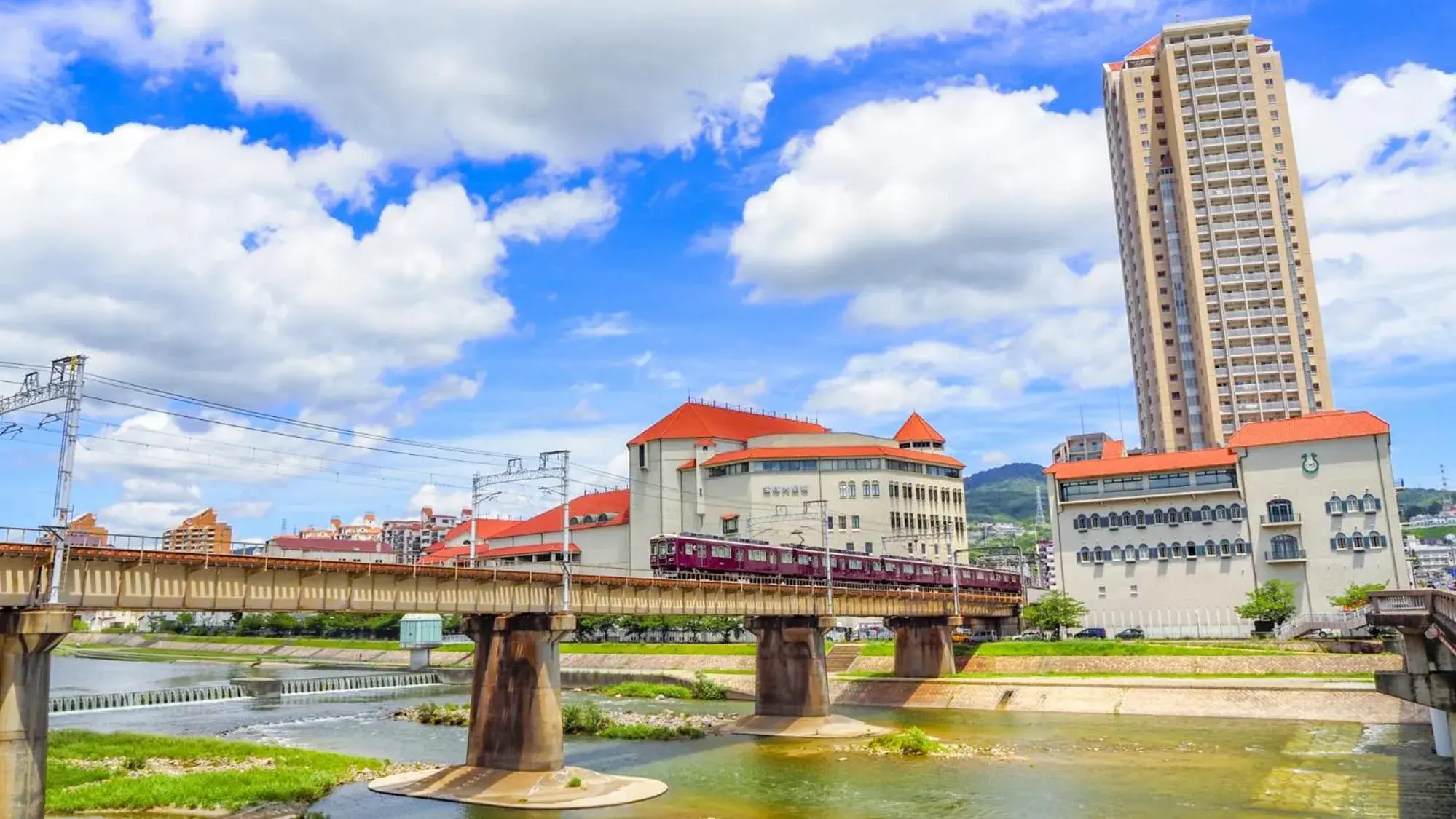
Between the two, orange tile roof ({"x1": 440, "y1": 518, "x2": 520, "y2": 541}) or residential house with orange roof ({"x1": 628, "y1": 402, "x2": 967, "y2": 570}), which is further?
orange tile roof ({"x1": 440, "y1": 518, "x2": 520, "y2": 541})

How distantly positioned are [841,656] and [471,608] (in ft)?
184

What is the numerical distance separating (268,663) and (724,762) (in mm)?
111440

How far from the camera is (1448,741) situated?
41.7 m

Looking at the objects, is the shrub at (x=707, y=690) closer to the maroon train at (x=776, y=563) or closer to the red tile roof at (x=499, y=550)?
the maroon train at (x=776, y=563)

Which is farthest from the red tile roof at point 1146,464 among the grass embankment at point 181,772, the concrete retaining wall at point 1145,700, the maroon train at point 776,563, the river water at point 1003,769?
the grass embankment at point 181,772

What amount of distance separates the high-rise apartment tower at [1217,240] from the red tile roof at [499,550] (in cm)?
9357

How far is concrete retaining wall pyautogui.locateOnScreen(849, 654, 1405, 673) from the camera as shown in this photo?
6569cm

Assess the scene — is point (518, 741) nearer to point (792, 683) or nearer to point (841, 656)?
point (792, 683)

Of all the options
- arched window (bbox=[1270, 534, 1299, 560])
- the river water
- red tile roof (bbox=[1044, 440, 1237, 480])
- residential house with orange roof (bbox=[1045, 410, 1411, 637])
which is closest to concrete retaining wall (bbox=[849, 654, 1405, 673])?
the river water

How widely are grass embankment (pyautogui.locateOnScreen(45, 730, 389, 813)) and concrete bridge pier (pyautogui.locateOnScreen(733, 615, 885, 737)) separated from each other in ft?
80.1

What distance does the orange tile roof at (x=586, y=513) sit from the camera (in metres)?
139

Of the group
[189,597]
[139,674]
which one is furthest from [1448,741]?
[139,674]

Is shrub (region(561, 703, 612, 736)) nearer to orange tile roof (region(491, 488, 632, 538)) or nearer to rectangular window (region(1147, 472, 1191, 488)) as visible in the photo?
rectangular window (region(1147, 472, 1191, 488))

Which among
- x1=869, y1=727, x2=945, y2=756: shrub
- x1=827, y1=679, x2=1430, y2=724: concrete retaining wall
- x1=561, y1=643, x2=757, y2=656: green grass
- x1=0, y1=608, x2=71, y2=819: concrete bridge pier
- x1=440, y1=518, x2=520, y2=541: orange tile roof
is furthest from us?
x1=440, y1=518, x2=520, y2=541: orange tile roof
